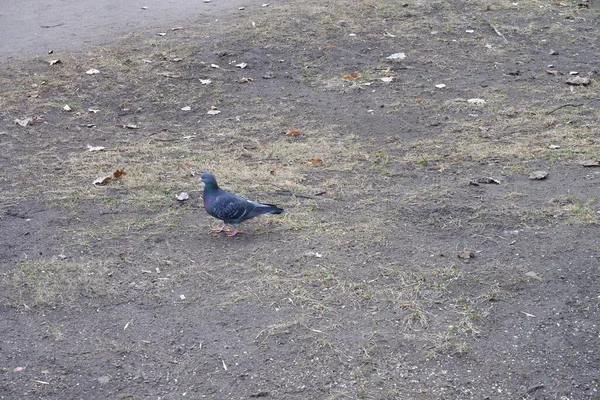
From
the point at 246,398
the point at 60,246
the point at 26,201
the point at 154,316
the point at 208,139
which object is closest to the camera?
the point at 246,398

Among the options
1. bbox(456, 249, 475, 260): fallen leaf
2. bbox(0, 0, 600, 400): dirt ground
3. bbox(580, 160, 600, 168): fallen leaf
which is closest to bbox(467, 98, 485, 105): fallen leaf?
bbox(0, 0, 600, 400): dirt ground

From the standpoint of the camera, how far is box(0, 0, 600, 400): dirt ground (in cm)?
346

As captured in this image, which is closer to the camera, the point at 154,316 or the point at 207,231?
the point at 154,316

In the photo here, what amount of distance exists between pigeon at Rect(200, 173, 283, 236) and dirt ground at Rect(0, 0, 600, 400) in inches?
6.7

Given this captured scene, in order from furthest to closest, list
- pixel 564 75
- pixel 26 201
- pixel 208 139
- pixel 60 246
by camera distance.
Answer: pixel 564 75, pixel 208 139, pixel 26 201, pixel 60 246

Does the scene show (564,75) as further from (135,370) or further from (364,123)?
(135,370)

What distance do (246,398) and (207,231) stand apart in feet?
5.35

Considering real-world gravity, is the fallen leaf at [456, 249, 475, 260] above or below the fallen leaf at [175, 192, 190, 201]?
above

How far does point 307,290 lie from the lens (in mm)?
3988

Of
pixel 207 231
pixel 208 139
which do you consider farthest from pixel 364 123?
pixel 207 231

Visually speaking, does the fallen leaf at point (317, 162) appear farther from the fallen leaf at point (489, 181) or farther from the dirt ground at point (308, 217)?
the fallen leaf at point (489, 181)

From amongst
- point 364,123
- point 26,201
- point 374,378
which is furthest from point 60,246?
point 364,123

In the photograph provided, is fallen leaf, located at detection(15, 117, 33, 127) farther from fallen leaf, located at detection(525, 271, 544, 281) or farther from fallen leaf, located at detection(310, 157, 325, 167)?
fallen leaf, located at detection(525, 271, 544, 281)

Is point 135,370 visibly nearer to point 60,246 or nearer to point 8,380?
point 8,380
